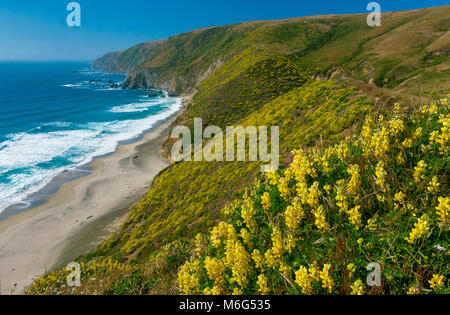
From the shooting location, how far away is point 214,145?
82.1 feet

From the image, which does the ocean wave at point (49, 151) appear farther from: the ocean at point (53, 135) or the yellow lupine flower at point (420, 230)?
the yellow lupine flower at point (420, 230)

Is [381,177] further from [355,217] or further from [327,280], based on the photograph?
[327,280]

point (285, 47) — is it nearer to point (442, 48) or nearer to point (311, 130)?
point (442, 48)

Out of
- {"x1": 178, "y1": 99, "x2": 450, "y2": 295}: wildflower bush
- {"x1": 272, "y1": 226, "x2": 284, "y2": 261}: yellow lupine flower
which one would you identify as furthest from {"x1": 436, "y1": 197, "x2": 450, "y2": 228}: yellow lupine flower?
{"x1": 272, "y1": 226, "x2": 284, "y2": 261}: yellow lupine flower

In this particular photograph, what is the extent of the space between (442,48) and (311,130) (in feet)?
183

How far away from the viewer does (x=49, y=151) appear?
37.8m

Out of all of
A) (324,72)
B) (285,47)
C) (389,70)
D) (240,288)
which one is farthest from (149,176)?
(285,47)

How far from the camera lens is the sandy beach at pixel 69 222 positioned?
16531 mm

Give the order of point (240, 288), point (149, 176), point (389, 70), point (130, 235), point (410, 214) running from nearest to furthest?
1. point (410, 214)
2. point (240, 288)
3. point (130, 235)
4. point (149, 176)
5. point (389, 70)

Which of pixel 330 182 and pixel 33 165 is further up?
pixel 330 182

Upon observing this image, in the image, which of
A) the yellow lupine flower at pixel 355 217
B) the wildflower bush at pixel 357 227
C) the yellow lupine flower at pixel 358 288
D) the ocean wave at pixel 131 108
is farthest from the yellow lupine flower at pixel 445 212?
the ocean wave at pixel 131 108

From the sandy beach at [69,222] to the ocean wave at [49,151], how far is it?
4.08 metres

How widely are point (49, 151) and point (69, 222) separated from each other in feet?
78.2

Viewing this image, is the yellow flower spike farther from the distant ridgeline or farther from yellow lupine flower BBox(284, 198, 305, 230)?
yellow lupine flower BBox(284, 198, 305, 230)
